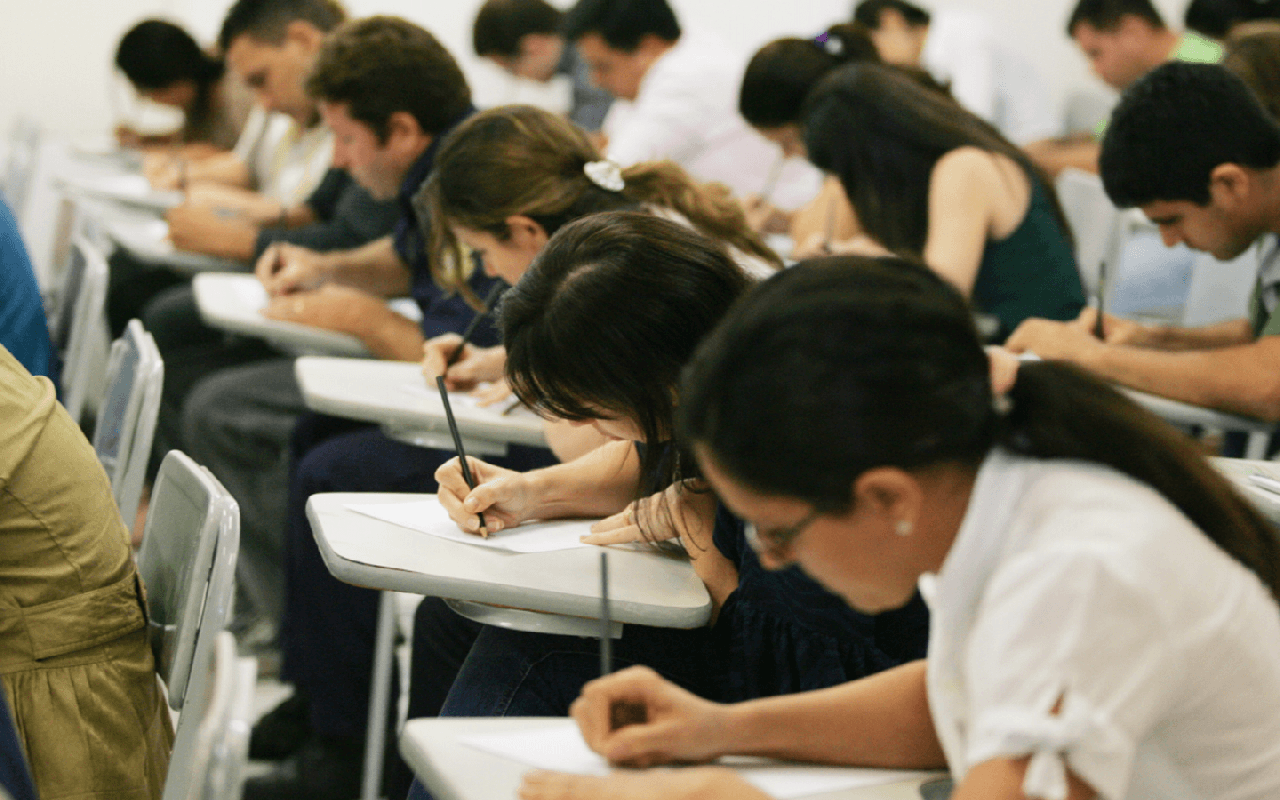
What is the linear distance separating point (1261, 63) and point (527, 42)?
3275 millimetres

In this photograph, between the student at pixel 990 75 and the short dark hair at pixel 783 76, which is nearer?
the short dark hair at pixel 783 76

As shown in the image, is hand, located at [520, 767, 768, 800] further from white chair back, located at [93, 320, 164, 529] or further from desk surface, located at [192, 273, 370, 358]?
desk surface, located at [192, 273, 370, 358]

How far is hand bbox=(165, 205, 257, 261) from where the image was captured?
321 centimetres

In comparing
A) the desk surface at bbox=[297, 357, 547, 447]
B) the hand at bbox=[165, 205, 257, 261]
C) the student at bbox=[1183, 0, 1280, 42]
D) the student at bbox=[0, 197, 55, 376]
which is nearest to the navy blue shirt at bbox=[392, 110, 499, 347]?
the desk surface at bbox=[297, 357, 547, 447]

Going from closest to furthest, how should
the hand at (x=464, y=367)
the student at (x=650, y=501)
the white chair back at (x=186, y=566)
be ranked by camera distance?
the white chair back at (x=186, y=566)
the student at (x=650, y=501)
the hand at (x=464, y=367)

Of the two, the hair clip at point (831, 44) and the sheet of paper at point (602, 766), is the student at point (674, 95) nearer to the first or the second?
the hair clip at point (831, 44)

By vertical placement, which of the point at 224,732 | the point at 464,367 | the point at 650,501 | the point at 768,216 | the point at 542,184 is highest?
the point at 542,184

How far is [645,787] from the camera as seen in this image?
2.75ft

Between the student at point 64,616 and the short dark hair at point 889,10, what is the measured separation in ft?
14.4

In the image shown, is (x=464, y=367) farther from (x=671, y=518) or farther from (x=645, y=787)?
(x=645, y=787)

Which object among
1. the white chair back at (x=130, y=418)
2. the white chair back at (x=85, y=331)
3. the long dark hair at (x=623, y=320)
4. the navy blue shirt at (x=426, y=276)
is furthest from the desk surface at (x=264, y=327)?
the long dark hair at (x=623, y=320)

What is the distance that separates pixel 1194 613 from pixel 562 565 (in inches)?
27.1

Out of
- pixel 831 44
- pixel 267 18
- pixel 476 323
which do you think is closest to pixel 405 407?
pixel 476 323

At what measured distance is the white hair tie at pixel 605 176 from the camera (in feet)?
6.39
